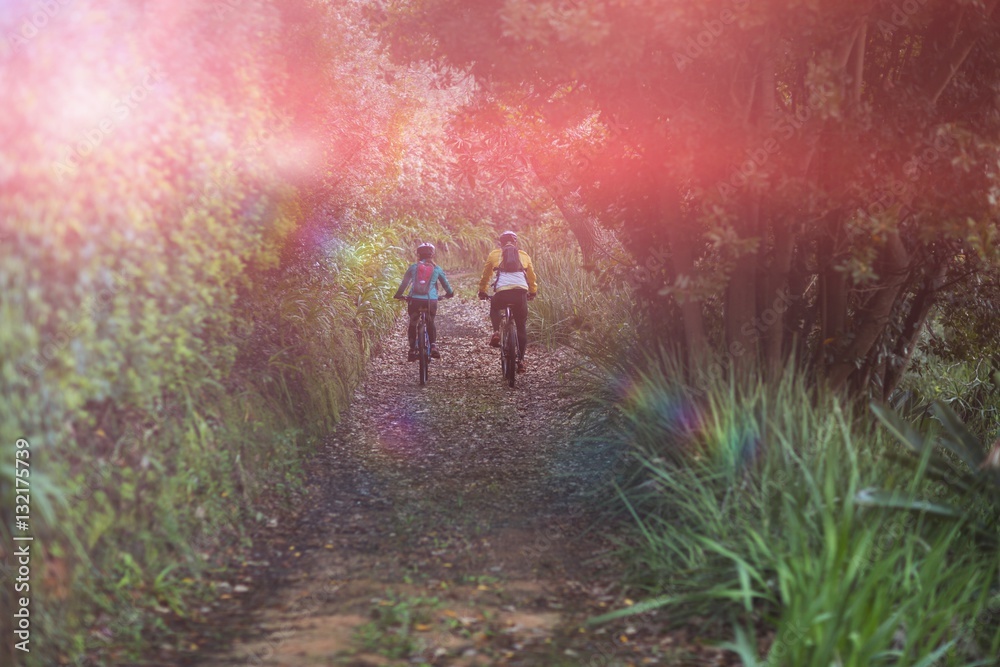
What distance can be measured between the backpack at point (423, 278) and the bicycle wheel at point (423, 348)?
359mm

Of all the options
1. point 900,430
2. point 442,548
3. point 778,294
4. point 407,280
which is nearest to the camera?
point 900,430

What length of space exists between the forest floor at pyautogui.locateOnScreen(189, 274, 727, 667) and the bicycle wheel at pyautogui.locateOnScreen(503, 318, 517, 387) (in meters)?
1.22

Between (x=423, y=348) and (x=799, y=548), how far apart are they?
26.2 ft

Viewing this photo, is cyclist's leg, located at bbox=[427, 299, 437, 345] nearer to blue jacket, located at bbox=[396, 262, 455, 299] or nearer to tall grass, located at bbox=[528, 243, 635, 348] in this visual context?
blue jacket, located at bbox=[396, 262, 455, 299]

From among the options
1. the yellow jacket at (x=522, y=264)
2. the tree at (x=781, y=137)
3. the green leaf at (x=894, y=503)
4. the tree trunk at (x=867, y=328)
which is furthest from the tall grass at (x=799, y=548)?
the yellow jacket at (x=522, y=264)

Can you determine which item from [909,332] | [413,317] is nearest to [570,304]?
[413,317]

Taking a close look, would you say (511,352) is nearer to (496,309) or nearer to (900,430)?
(496,309)

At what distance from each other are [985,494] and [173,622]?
15.5ft

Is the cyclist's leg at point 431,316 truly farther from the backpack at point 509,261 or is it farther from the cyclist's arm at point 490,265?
the backpack at point 509,261

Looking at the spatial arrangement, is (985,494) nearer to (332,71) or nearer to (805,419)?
(805,419)

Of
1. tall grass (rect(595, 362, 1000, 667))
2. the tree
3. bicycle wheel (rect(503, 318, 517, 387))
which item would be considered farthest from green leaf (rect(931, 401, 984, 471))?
bicycle wheel (rect(503, 318, 517, 387))

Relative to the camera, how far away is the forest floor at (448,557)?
476 centimetres

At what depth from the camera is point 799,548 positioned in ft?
15.6

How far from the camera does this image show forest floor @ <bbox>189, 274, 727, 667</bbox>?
4762mm
